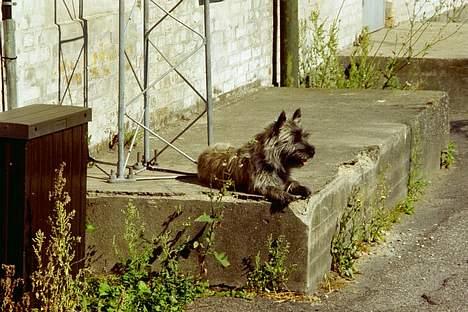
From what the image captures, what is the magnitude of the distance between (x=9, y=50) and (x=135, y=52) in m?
→ 2.24

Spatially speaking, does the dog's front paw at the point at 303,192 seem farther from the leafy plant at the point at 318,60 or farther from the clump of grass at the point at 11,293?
the leafy plant at the point at 318,60

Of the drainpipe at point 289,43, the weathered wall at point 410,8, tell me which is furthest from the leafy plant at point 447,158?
the weathered wall at point 410,8

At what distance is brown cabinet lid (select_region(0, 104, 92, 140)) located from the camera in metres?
6.30

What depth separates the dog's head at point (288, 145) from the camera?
7.38 m

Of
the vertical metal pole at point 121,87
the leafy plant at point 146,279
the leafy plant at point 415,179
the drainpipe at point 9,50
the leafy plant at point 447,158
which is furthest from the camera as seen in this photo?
the leafy plant at point 447,158

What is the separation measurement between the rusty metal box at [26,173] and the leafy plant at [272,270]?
59.4 inches

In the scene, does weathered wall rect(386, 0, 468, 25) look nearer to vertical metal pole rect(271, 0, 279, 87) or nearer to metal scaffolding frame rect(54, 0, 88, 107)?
vertical metal pole rect(271, 0, 279, 87)

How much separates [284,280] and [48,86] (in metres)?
2.31

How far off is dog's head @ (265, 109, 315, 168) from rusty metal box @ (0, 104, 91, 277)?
1.42 m

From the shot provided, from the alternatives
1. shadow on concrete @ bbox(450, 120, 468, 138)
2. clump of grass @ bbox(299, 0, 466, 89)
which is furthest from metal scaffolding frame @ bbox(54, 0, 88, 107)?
shadow on concrete @ bbox(450, 120, 468, 138)

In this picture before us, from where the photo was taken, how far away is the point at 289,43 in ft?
43.3

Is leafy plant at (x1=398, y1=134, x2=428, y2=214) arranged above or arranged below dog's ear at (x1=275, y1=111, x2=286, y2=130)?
below

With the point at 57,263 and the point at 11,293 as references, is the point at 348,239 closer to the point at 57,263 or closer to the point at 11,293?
the point at 57,263

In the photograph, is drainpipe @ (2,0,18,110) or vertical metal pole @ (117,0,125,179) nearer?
drainpipe @ (2,0,18,110)
